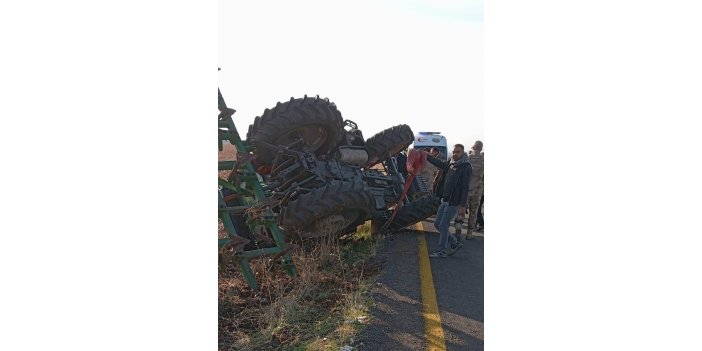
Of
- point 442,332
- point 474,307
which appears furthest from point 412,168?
point 442,332

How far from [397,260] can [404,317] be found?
2.29 m

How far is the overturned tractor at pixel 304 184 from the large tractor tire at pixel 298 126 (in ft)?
0.04

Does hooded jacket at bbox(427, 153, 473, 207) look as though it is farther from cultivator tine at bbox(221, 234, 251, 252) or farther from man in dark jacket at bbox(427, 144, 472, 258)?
cultivator tine at bbox(221, 234, 251, 252)

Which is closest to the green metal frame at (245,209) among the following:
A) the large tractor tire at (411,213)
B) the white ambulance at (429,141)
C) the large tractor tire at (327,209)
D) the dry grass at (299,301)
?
the dry grass at (299,301)

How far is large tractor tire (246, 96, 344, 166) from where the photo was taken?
691cm

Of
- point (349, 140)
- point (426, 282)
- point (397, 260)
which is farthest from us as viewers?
point (349, 140)

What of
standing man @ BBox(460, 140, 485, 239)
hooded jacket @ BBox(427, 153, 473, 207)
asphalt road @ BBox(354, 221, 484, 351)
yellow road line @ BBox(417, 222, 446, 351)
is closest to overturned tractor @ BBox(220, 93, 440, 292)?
standing man @ BBox(460, 140, 485, 239)

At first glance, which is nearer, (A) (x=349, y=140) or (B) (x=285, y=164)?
(B) (x=285, y=164)

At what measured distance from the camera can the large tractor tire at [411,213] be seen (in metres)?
8.34

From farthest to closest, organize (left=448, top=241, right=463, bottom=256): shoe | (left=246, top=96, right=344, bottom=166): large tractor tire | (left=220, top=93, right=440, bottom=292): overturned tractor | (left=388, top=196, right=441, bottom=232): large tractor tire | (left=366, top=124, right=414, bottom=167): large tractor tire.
A: (left=366, top=124, right=414, bottom=167): large tractor tire → (left=388, top=196, right=441, bottom=232): large tractor tire → (left=448, top=241, right=463, bottom=256): shoe → (left=246, top=96, right=344, bottom=166): large tractor tire → (left=220, top=93, right=440, bottom=292): overturned tractor

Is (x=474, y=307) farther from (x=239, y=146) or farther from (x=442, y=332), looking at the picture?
(x=239, y=146)

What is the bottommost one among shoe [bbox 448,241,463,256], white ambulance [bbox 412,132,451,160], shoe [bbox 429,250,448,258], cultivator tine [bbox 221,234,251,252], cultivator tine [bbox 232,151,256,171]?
shoe [bbox 429,250,448,258]

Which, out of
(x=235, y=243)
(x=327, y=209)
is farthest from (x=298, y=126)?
(x=235, y=243)

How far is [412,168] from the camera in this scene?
7480mm
